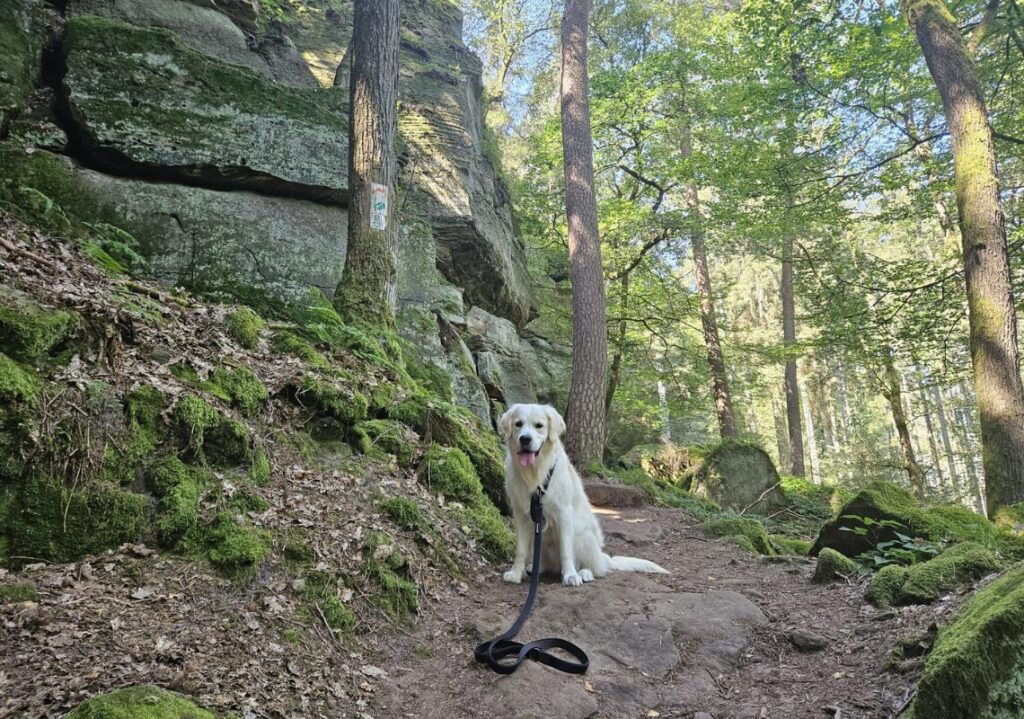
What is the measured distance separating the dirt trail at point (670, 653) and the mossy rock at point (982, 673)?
0.52 meters

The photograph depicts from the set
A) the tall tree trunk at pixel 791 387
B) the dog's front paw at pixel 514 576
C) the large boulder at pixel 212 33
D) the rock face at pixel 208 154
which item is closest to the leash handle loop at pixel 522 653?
the dog's front paw at pixel 514 576

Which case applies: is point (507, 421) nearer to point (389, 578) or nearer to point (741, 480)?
point (389, 578)

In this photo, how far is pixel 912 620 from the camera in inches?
127

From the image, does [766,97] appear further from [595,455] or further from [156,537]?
[156,537]

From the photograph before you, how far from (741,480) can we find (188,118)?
12.6 m

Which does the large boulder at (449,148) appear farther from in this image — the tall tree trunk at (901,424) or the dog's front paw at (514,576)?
the tall tree trunk at (901,424)

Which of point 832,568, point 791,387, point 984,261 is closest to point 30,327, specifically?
point 832,568

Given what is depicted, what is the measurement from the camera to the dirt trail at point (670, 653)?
2898 mm

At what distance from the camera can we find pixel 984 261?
8289 millimetres

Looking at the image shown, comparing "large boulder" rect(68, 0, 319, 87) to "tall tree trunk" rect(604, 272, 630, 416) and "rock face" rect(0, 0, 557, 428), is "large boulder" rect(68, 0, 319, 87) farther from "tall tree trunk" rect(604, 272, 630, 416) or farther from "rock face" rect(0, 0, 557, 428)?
"tall tree trunk" rect(604, 272, 630, 416)

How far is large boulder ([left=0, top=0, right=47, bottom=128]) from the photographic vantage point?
650 centimetres

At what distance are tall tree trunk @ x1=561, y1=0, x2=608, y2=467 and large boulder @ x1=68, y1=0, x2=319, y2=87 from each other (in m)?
5.80

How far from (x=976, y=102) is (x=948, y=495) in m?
13.0

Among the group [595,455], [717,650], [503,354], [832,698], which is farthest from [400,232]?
[832,698]
